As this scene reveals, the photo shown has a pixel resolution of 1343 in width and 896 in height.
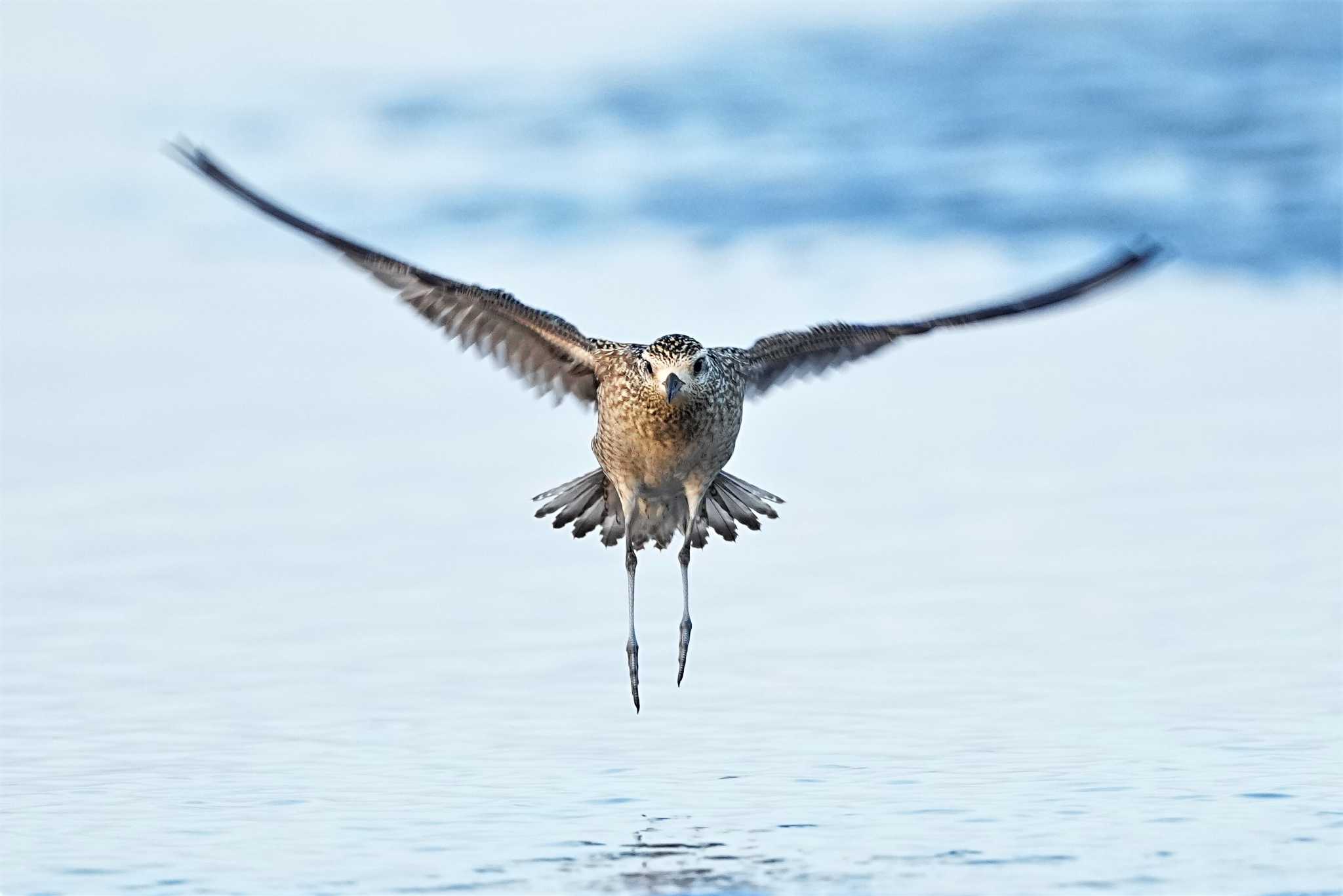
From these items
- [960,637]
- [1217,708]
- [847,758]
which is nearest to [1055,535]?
[960,637]

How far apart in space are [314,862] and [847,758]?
2.36 metres

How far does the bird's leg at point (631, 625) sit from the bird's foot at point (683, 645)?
19 cm

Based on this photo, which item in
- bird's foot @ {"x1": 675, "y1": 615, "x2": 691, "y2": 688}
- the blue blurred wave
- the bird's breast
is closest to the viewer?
bird's foot @ {"x1": 675, "y1": 615, "x2": 691, "y2": 688}

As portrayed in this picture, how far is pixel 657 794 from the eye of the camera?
32.3 ft

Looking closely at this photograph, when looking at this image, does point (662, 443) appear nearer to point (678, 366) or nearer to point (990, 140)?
point (678, 366)

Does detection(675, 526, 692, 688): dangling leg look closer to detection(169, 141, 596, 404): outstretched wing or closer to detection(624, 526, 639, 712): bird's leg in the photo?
detection(624, 526, 639, 712): bird's leg

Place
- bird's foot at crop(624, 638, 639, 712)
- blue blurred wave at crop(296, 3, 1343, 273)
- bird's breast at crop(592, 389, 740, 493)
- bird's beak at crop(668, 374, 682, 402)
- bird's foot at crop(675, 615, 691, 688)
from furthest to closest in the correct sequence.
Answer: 1. blue blurred wave at crop(296, 3, 1343, 273)
2. bird's breast at crop(592, 389, 740, 493)
3. bird's foot at crop(675, 615, 691, 688)
4. bird's foot at crop(624, 638, 639, 712)
5. bird's beak at crop(668, 374, 682, 402)

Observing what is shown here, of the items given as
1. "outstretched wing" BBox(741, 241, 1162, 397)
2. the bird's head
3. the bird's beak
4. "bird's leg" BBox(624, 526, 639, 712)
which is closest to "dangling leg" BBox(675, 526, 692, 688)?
"bird's leg" BBox(624, 526, 639, 712)

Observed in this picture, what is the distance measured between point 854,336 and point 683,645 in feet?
5.93

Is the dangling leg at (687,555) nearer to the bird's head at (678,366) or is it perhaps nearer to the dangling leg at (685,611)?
the dangling leg at (685,611)

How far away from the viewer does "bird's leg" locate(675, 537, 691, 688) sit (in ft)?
37.8

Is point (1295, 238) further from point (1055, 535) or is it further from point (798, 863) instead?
point (798, 863)

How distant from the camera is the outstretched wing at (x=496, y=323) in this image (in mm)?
11750

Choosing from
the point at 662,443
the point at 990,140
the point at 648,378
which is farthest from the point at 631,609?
the point at 990,140
